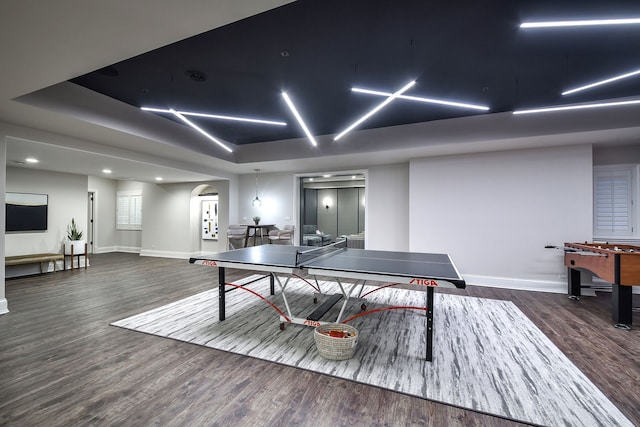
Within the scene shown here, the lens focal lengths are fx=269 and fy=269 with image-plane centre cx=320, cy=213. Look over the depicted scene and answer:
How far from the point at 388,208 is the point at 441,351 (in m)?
4.13

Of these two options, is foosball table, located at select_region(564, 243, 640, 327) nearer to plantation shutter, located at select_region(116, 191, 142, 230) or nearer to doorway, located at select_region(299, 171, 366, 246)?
doorway, located at select_region(299, 171, 366, 246)

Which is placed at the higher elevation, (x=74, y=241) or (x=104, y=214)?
(x=104, y=214)

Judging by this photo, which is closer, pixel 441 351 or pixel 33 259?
pixel 441 351

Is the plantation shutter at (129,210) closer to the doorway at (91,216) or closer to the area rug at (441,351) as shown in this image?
the doorway at (91,216)

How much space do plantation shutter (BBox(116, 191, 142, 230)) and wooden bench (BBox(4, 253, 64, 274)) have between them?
328cm

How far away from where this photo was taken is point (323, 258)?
3145mm

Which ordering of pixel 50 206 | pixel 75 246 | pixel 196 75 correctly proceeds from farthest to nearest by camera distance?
1. pixel 75 246
2. pixel 50 206
3. pixel 196 75

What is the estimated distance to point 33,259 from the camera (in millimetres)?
5707

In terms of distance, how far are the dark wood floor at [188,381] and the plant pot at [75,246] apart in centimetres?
365

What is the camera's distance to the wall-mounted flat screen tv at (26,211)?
19.4 feet

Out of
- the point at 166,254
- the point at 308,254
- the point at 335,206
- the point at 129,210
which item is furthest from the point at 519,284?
the point at 129,210

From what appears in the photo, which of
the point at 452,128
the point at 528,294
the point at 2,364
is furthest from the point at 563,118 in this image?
the point at 2,364

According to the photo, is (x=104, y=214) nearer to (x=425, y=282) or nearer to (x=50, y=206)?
(x=50, y=206)

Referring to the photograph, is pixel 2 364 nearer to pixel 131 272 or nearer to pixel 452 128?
pixel 131 272
